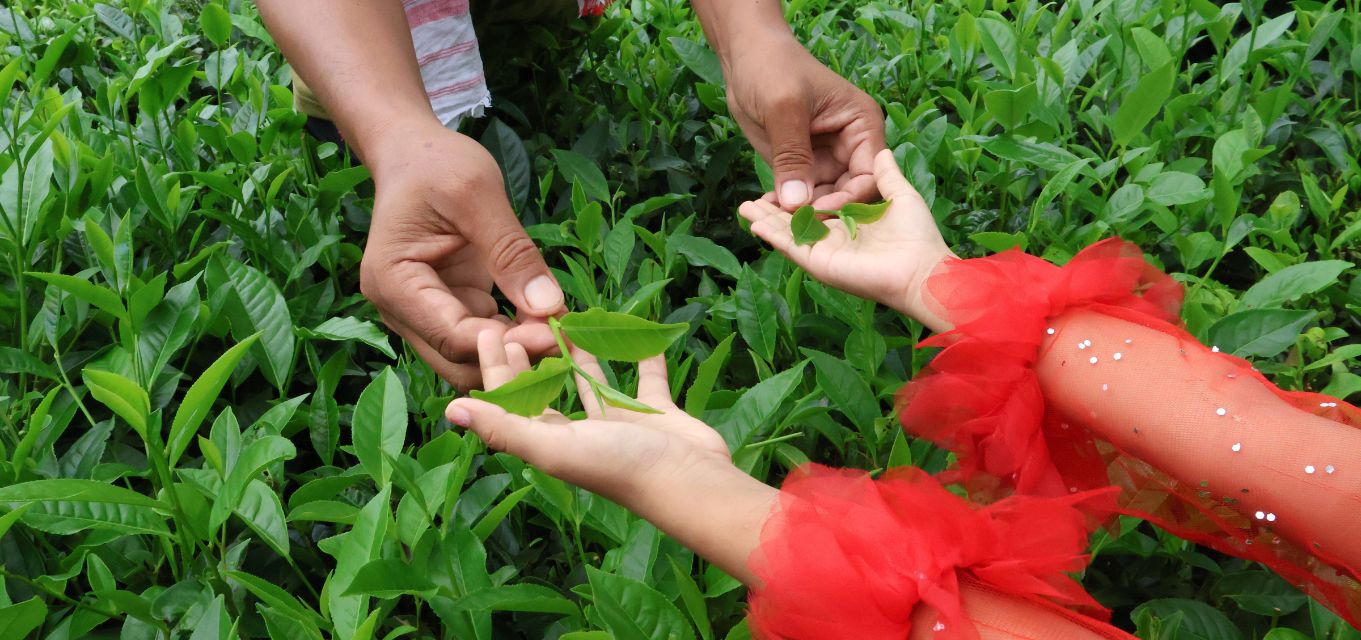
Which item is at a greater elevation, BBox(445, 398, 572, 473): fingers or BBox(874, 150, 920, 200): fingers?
BBox(445, 398, 572, 473): fingers

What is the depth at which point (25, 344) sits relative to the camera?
3.97ft

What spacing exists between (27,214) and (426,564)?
0.73 metres

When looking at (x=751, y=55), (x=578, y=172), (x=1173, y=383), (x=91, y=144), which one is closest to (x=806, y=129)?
(x=751, y=55)

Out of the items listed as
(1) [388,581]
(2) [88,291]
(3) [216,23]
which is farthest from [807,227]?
(3) [216,23]

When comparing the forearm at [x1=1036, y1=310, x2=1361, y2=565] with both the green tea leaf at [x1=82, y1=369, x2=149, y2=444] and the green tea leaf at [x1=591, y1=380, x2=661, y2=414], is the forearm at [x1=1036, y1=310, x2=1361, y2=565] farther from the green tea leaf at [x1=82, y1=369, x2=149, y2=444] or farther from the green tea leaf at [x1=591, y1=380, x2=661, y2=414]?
Result: the green tea leaf at [x1=82, y1=369, x2=149, y2=444]

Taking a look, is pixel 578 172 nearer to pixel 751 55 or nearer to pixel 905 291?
pixel 751 55

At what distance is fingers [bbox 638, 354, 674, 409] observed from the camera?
0.98 metres

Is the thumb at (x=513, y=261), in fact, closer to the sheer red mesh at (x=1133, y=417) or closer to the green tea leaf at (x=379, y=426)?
the green tea leaf at (x=379, y=426)

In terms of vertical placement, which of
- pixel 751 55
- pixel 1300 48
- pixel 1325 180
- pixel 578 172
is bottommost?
pixel 1325 180

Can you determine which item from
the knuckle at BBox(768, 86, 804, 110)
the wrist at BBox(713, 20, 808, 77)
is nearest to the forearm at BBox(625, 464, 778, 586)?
the knuckle at BBox(768, 86, 804, 110)

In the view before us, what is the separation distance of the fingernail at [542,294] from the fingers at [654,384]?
119mm

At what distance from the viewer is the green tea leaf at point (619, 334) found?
0.84 m

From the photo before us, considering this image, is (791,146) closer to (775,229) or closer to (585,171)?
(775,229)

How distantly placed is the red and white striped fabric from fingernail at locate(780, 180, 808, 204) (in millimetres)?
657
